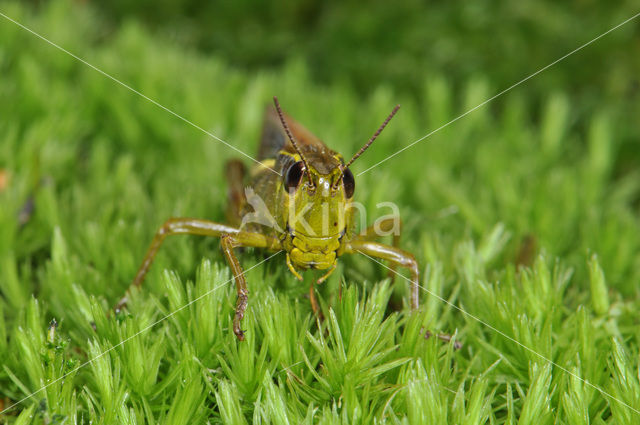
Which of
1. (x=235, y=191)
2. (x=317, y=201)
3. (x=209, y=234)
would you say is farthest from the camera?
(x=235, y=191)

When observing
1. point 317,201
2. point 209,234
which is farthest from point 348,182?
point 209,234

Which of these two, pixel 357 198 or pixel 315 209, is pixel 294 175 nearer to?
pixel 315 209

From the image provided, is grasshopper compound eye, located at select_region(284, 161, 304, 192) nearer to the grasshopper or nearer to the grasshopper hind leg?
the grasshopper

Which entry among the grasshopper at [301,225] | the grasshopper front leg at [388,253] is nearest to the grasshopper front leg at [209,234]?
the grasshopper at [301,225]

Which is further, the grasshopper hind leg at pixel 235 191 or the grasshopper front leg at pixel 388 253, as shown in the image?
the grasshopper hind leg at pixel 235 191

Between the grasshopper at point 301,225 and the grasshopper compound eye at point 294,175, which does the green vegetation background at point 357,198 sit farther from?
the grasshopper compound eye at point 294,175

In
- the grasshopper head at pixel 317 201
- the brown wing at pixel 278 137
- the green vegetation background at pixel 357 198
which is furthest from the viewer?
the brown wing at pixel 278 137
